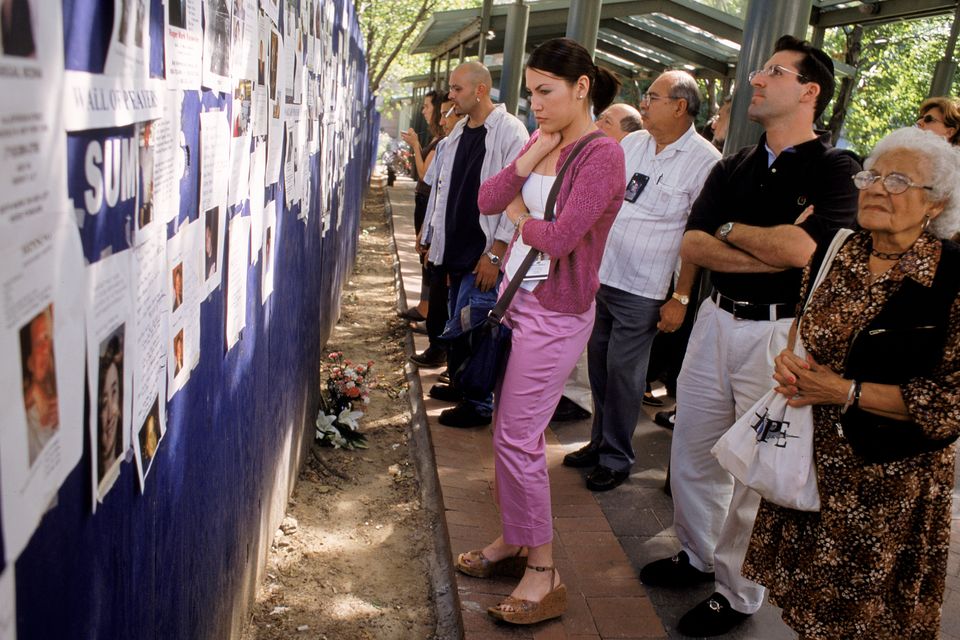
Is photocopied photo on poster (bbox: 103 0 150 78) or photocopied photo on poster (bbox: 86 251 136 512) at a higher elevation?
photocopied photo on poster (bbox: 103 0 150 78)

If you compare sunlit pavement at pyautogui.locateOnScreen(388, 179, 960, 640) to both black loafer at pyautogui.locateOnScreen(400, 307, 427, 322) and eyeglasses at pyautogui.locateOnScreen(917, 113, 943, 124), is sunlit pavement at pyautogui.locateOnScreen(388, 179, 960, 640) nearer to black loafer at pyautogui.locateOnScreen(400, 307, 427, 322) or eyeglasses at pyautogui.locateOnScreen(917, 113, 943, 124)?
eyeglasses at pyautogui.locateOnScreen(917, 113, 943, 124)

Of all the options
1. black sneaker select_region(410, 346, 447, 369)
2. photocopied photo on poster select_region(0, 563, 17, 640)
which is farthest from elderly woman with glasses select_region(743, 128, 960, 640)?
black sneaker select_region(410, 346, 447, 369)

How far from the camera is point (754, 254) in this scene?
Result: 333cm

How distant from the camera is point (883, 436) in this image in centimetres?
257

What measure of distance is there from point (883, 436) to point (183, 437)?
1.92 metres

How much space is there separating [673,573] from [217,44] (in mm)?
2706

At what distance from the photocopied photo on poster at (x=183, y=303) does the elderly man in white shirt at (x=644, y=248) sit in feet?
8.27

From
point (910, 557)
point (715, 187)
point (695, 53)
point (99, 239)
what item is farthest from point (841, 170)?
point (695, 53)

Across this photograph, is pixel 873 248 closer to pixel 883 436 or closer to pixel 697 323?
pixel 883 436

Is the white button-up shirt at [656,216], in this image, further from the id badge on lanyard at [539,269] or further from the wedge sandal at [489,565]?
the wedge sandal at [489,565]

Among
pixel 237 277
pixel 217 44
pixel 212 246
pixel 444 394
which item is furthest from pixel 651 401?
pixel 217 44

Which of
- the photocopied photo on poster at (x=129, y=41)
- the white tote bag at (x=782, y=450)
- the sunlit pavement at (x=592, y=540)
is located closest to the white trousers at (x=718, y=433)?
the sunlit pavement at (x=592, y=540)

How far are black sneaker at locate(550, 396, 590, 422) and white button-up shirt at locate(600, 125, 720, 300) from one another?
1.39 m

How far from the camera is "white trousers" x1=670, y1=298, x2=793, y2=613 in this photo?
3334mm
